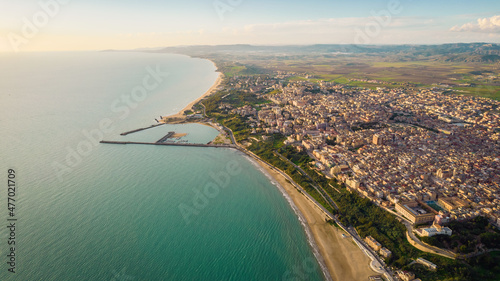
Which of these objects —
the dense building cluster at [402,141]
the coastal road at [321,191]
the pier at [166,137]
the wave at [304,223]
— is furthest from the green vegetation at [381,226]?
the pier at [166,137]

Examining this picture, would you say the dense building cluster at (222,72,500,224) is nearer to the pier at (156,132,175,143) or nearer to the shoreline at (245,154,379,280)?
the shoreline at (245,154,379,280)

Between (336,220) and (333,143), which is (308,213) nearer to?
(336,220)

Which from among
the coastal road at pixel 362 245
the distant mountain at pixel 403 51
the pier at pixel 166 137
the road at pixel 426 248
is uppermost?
the road at pixel 426 248

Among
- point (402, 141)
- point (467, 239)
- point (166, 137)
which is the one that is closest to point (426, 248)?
point (467, 239)

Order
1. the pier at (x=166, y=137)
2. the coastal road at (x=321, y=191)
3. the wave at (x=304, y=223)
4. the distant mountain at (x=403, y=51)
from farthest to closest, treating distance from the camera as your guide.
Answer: the distant mountain at (x=403, y=51)
the pier at (x=166, y=137)
the coastal road at (x=321, y=191)
the wave at (x=304, y=223)

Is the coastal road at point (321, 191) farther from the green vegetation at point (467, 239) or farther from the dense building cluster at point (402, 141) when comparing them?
the green vegetation at point (467, 239)

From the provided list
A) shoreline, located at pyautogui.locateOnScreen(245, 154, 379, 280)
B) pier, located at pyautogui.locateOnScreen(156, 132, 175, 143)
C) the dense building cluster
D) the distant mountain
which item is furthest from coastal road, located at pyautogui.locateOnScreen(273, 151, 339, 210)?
the distant mountain
